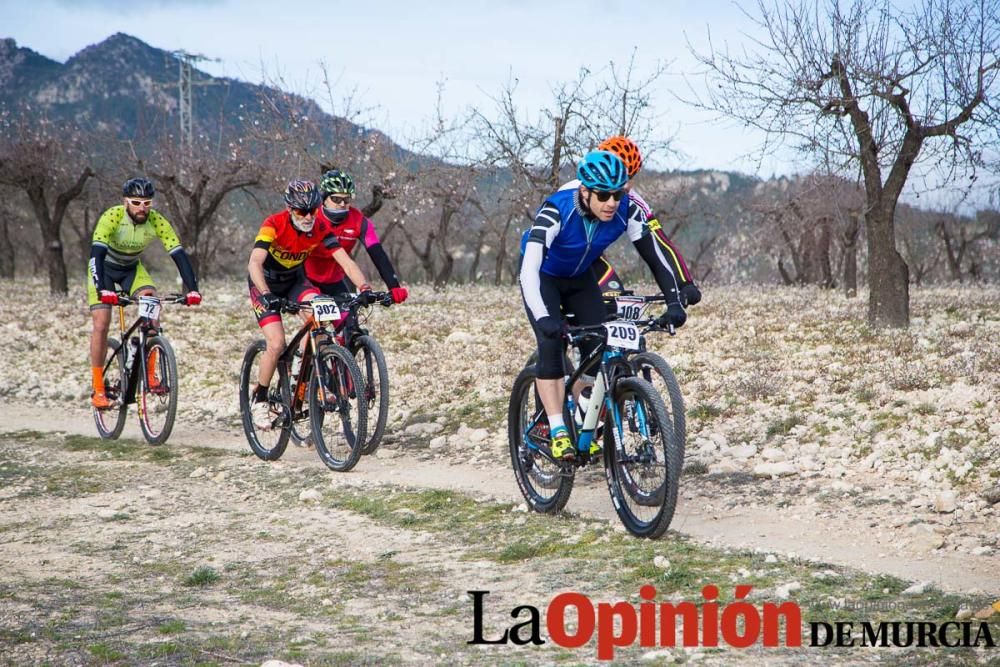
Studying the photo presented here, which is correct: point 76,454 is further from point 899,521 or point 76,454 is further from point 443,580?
point 899,521

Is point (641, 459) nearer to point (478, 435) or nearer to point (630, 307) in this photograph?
point (630, 307)

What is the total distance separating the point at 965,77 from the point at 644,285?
18.9 m

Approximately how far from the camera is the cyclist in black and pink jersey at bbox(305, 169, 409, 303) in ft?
31.3

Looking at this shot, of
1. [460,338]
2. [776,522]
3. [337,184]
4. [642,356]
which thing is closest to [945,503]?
[776,522]

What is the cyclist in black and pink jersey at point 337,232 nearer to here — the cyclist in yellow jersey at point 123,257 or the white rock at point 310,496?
the cyclist in yellow jersey at point 123,257

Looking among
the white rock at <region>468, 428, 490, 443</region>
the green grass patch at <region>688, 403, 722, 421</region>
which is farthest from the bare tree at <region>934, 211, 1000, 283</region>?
the white rock at <region>468, 428, 490, 443</region>

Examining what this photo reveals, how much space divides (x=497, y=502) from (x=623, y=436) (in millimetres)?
1673

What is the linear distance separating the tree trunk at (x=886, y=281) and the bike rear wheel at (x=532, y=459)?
10252 mm

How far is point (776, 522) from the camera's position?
265 inches

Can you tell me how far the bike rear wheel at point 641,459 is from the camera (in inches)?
223

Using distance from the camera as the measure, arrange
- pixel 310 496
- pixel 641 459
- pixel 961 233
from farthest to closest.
A: pixel 961 233 < pixel 310 496 < pixel 641 459

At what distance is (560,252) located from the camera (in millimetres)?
6531

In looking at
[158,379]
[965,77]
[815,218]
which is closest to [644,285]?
[815,218]

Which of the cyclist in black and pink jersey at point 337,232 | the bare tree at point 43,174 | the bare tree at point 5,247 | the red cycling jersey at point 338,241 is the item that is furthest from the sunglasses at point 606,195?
the bare tree at point 5,247
